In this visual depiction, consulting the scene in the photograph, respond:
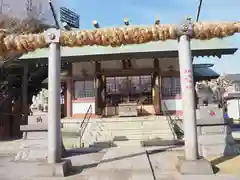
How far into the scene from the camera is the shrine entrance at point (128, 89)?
1964cm

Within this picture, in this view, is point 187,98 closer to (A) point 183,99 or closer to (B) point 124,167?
(A) point 183,99

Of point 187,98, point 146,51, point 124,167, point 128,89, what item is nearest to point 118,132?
point 146,51

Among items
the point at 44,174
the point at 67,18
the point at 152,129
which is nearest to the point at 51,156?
the point at 44,174

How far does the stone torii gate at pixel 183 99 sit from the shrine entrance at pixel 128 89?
1158cm

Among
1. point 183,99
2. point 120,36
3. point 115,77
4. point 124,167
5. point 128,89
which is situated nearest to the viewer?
point 124,167

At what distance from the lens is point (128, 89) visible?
20.3 metres

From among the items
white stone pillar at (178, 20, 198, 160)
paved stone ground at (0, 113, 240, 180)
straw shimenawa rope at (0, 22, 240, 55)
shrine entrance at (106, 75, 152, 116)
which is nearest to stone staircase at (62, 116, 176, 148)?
paved stone ground at (0, 113, 240, 180)

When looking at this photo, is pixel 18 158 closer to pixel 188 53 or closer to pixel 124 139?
pixel 124 139

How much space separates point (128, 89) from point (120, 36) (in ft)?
41.0

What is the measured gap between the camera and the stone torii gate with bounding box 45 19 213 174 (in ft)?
23.9

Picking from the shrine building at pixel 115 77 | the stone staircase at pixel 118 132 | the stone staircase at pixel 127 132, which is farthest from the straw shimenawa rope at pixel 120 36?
the shrine building at pixel 115 77

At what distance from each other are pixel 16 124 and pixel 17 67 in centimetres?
456

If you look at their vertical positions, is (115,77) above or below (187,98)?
above

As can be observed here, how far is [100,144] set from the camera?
11.5m
